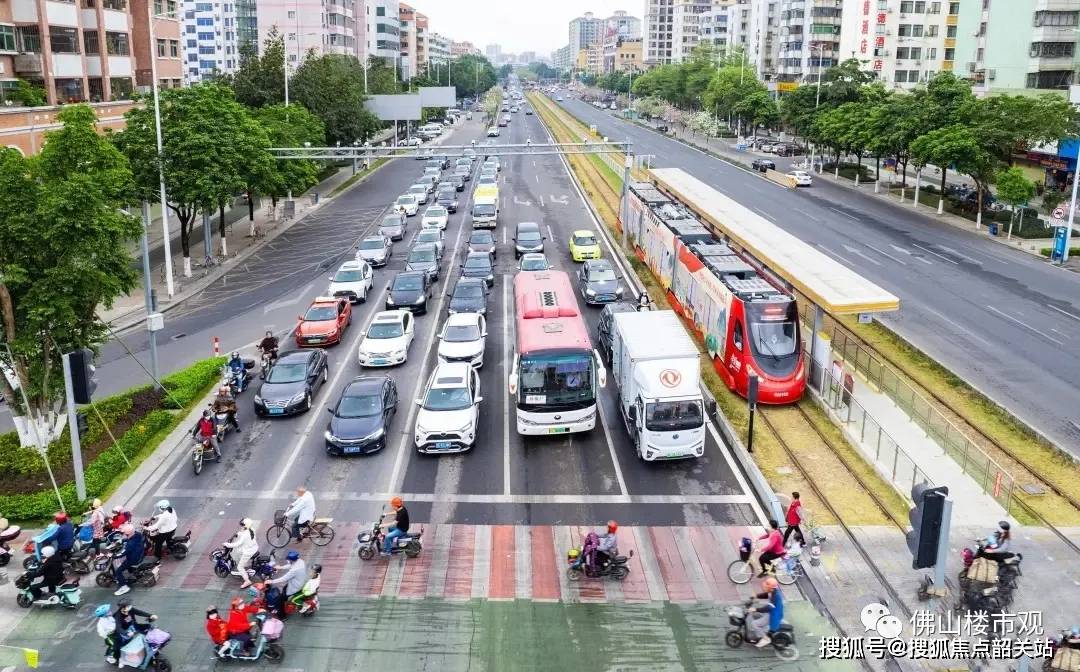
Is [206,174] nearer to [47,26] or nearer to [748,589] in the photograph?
[47,26]

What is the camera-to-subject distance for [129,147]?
1614 inches

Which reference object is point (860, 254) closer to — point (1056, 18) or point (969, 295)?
point (969, 295)

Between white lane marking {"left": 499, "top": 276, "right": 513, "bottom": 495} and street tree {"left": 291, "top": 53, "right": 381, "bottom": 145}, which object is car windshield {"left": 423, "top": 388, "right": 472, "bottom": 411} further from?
street tree {"left": 291, "top": 53, "right": 381, "bottom": 145}

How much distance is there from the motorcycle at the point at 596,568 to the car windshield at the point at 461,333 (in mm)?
13058

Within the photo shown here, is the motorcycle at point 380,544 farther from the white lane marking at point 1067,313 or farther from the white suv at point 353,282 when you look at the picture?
the white lane marking at point 1067,313

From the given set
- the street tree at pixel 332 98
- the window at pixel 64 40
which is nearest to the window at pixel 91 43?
the window at pixel 64 40

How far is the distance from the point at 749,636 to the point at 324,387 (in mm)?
16912

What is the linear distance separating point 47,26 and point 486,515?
42507mm

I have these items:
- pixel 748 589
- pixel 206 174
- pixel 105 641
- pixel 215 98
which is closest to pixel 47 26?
pixel 215 98

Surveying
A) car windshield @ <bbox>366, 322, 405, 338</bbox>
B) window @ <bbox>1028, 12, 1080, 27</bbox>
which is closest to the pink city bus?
car windshield @ <bbox>366, 322, 405, 338</bbox>

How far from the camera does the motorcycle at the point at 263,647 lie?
1441 cm

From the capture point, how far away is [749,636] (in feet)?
48.5

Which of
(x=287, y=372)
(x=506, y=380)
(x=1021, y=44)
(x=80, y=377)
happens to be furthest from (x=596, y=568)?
(x=1021, y=44)

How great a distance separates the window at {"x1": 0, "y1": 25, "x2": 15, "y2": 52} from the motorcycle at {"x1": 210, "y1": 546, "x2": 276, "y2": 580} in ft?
130
